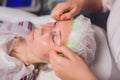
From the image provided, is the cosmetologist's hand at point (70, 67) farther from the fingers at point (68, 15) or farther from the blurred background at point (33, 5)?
the blurred background at point (33, 5)

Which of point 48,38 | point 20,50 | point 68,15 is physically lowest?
point 20,50

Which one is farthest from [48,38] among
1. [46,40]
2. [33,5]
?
[33,5]

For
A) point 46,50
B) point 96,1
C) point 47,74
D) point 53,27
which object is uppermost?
point 96,1

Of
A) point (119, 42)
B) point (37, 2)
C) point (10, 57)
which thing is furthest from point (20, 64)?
point (37, 2)

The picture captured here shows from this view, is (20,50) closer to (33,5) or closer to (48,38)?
(48,38)

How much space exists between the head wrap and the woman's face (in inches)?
1.3

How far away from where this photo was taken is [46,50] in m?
1.12

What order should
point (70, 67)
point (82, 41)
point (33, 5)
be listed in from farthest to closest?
1. point (33, 5)
2. point (82, 41)
3. point (70, 67)

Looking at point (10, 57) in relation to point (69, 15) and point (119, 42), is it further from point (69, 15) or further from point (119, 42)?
point (119, 42)

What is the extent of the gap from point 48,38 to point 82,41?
0.16 meters

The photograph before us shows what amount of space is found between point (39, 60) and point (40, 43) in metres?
0.11

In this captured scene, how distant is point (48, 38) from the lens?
3.70 feet

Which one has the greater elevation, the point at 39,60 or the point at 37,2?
the point at 37,2

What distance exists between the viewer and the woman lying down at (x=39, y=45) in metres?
1.08
